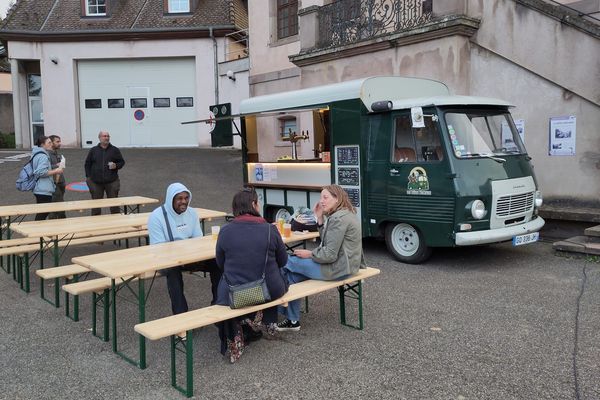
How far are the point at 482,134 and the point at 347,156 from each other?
201 centimetres

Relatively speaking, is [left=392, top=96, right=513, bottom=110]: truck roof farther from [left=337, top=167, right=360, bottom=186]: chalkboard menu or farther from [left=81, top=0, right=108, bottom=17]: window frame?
[left=81, top=0, right=108, bottom=17]: window frame

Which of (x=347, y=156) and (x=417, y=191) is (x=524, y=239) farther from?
(x=347, y=156)

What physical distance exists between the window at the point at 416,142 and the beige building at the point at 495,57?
124 inches

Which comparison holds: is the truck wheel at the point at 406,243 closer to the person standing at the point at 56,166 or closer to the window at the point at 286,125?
the person standing at the point at 56,166

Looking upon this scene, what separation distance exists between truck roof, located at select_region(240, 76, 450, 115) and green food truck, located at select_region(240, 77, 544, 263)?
0.02 m

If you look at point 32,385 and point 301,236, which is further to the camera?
point 301,236

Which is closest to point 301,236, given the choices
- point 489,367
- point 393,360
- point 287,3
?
point 393,360

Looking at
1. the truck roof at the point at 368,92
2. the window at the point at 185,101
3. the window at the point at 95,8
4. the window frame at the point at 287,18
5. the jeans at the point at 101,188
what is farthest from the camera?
the window at the point at 95,8

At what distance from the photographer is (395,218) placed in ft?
26.8

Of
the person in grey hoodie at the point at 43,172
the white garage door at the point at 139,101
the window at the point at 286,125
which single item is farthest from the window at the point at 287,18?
the person in grey hoodie at the point at 43,172

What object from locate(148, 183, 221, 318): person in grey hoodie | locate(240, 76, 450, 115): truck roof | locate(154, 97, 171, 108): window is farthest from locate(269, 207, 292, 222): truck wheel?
locate(154, 97, 171, 108): window

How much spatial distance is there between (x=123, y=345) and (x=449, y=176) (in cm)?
452

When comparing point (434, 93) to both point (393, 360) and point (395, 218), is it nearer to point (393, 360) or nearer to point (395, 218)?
point (395, 218)

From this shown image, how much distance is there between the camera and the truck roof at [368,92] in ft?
28.0
